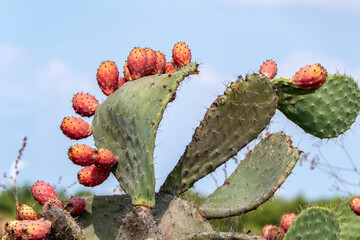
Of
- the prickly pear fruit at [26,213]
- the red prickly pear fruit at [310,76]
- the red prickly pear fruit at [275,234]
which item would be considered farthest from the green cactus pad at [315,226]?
the prickly pear fruit at [26,213]

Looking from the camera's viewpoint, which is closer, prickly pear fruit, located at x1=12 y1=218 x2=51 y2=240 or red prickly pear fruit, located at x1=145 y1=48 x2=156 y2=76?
prickly pear fruit, located at x1=12 y1=218 x2=51 y2=240

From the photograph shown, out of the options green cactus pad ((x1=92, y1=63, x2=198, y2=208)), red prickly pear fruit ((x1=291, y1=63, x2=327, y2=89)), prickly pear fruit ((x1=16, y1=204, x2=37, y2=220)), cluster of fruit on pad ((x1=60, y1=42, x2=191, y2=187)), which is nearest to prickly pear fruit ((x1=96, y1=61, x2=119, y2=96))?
cluster of fruit on pad ((x1=60, y1=42, x2=191, y2=187))

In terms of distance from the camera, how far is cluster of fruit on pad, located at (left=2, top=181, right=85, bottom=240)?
9.92ft

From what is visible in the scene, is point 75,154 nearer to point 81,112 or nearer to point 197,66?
point 81,112

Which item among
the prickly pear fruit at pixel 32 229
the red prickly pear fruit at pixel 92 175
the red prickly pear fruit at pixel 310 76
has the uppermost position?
the red prickly pear fruit at pixel 92 175

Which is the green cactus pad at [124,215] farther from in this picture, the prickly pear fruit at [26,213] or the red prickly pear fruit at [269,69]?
the red prickly pear fruit at [269,69]

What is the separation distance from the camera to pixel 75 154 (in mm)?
3074

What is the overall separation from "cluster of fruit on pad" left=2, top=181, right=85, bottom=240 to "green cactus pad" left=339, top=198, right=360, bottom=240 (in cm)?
148

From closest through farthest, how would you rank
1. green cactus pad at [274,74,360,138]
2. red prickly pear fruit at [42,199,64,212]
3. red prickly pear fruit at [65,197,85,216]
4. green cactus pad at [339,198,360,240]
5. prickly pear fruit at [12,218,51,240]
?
prickly pear fruit at [12,218,51,240] < red prickly pear fruit at [42,199,64,212] < red prickly pear fruit at [65,197,85,216] < green cactus pad at [274,74,360,138] < green cactus pad at [339,198,360,240]

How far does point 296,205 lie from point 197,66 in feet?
17.3

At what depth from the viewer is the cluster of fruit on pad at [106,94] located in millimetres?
3080

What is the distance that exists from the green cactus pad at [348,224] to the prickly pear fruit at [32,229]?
1680 millimetres

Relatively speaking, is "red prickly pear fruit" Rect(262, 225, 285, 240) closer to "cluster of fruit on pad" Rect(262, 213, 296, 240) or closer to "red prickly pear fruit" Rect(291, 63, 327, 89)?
"cluster of fruit on pad" Rect(262, 213, 296, 240)

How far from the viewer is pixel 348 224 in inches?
152
